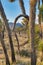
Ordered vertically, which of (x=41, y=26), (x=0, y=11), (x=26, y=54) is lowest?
(x=26, y=54)

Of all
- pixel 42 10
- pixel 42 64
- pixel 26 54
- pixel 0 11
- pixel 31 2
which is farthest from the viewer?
pixel 26 54

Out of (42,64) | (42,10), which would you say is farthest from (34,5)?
(42,64)

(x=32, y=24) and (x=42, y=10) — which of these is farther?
(x=42, y=10)

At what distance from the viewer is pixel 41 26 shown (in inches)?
606

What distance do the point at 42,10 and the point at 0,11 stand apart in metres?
2.95

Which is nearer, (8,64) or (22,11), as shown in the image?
(8,64)

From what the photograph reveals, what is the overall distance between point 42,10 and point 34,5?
40.7 inches

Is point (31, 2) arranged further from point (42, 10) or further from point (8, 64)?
point (8, 64)

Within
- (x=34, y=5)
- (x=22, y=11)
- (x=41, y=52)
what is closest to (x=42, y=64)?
(x=41, y=52)

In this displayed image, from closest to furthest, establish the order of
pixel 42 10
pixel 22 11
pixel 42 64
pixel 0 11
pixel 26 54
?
pixel 42 10 < pixel 42 64 < pixel 0 11 < pixel 22 11 < pixel 26 54

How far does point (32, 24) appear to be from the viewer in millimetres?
11641

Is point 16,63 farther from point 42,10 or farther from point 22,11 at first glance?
point 42,10

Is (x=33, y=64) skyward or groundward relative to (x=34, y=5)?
groundward

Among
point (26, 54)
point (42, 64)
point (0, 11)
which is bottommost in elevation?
point (26, 54)
